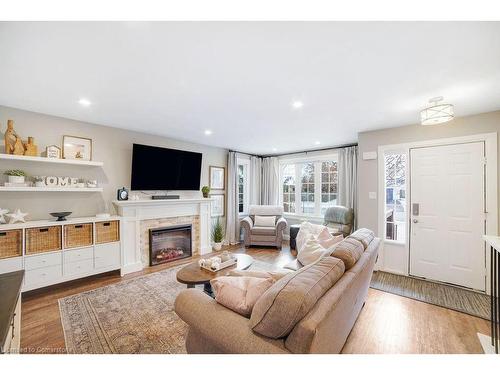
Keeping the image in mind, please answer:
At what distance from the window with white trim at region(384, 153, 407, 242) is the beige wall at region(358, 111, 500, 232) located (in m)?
0.20

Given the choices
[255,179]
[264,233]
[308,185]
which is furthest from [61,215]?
[308,185]

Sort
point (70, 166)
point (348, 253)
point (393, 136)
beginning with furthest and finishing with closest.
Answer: point (393, 136) < point (70, 166) < point (348, 253)

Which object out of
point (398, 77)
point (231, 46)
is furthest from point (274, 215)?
point (231, 46)

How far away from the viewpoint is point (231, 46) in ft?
5.05

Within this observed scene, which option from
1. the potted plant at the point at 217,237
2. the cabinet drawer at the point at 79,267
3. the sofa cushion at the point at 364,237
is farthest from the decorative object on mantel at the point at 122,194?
the sofa cushion at the point at 364,237

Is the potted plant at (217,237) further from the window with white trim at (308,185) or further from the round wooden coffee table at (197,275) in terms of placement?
the round wooden coffee table at (197,275)

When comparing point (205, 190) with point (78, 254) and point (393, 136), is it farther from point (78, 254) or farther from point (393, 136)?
point (393, 136)

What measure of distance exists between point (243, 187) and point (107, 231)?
3452 mm

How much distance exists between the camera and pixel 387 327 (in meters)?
2.12

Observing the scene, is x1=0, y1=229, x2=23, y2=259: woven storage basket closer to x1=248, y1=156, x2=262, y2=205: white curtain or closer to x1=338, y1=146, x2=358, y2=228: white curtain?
x1=248, y1=156, x2=262, y2=205: white curtain

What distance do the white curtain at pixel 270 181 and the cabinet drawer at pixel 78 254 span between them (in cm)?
419

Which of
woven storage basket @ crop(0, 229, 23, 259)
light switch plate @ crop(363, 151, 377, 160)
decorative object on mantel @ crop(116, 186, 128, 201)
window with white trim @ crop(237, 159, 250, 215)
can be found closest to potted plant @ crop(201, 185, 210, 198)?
window with white trim @ crop(237, 159, 250, 215)

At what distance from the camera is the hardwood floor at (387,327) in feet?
6.02
